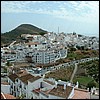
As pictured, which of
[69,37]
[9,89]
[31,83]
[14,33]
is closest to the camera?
[31,83]

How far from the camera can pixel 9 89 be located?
561cm

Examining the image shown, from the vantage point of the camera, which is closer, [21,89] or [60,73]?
[21,89]

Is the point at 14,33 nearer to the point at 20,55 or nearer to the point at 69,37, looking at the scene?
the point at 69,37

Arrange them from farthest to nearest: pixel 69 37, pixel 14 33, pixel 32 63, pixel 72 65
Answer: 1. pixel 14 33
2. pixel 69 37
3. pixel 32 63
4. pixel 72 65

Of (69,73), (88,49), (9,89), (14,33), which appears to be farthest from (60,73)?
(14,33)

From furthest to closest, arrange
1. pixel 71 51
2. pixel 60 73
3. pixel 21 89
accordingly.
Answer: pixel 71 51, pixel 60 73, pixel 21 89

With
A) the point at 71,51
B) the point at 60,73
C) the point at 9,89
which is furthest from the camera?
the point at 71,51

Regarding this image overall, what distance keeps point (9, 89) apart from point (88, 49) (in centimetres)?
1121

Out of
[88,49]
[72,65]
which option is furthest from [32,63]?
[88,49]

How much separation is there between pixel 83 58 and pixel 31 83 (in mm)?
8671

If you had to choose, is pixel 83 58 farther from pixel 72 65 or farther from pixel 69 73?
pixel 69 73

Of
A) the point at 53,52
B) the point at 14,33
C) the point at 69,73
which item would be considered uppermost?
the point at 14,33

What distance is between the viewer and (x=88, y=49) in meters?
16.2

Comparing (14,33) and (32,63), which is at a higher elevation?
(14,33)
